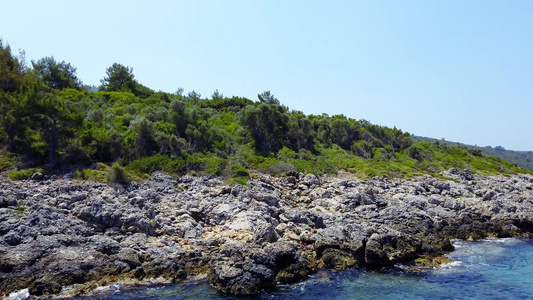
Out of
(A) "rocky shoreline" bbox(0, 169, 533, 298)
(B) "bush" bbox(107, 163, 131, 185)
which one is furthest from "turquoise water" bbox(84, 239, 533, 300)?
(B) "bush" bbox(107, 163, 131, 185)

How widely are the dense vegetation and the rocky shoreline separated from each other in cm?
428

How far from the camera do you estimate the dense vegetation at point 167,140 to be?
31.7 meters

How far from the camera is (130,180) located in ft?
95.2

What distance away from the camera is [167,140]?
Answer: 37531mm

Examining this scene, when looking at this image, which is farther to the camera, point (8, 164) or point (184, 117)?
point (184, 117)

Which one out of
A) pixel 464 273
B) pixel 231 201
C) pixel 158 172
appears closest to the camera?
pixel 464 273

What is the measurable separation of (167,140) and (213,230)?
56.1 ft

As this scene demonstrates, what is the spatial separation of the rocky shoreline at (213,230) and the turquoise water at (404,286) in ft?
2.73

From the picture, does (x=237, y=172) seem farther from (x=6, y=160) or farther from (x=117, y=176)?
(x=6, y=160)

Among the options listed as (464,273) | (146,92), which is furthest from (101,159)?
(146,92)

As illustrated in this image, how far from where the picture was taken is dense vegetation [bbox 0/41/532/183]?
31703 millimetres

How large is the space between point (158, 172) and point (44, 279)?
16515mm

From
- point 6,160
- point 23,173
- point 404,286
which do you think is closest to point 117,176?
point 23,173

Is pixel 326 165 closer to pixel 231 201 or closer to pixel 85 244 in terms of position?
pixel 231 201
